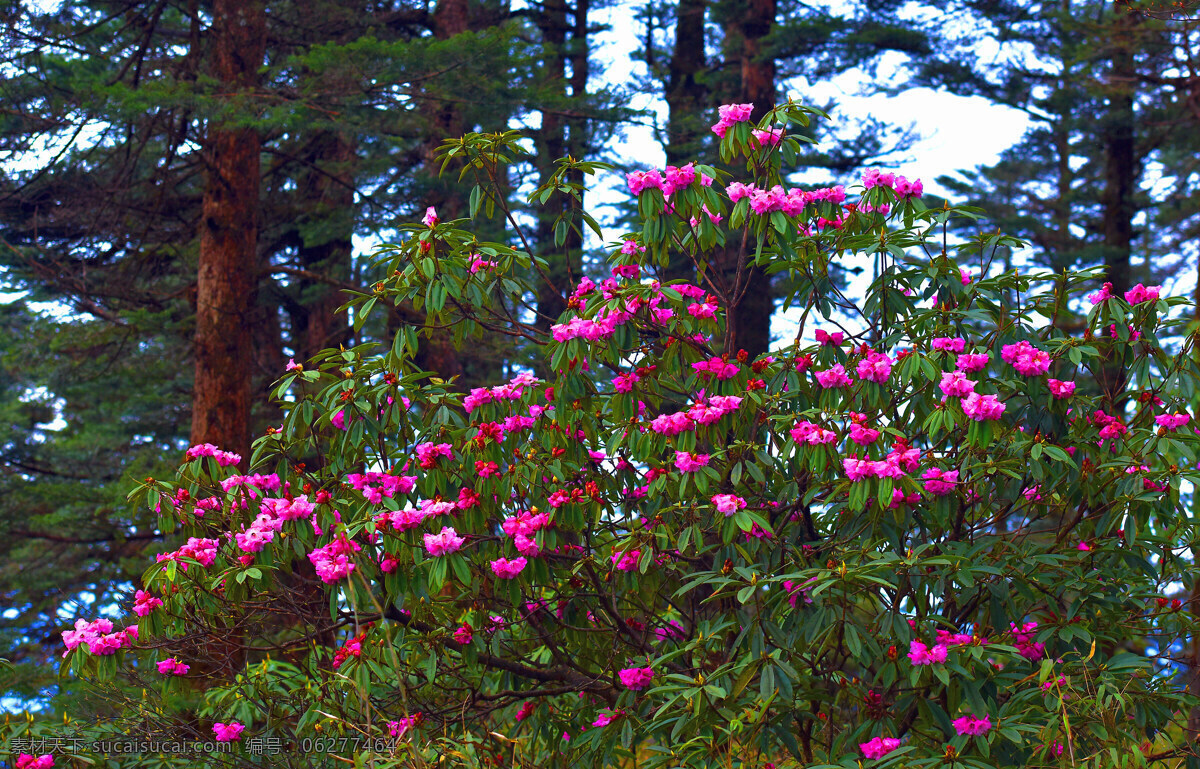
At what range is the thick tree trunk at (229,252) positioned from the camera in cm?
670

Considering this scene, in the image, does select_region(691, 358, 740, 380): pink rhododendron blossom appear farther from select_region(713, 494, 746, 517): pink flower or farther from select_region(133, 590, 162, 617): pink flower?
select_region(133, 590, 162, 617): pink flower

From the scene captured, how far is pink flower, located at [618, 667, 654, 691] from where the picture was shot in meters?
3.13

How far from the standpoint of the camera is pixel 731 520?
2.87 m

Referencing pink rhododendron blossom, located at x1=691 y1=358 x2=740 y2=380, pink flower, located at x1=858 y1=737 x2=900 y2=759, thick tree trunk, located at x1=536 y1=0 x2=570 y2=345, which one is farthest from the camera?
thick tree trunk, located at x1=536 y1=0 x2=570 y2=345

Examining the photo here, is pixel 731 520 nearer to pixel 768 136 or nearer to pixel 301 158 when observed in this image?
pixel 768 136

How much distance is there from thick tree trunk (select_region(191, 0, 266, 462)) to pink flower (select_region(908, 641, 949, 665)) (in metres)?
5.23

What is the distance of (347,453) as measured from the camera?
136 inches

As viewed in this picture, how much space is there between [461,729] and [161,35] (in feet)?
22.6

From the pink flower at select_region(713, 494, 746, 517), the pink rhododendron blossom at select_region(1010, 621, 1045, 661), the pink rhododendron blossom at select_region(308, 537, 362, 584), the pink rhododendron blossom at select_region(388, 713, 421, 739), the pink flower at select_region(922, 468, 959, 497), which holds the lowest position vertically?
the pink rhododendron blossom at select_region(388, 713, 421, 739)

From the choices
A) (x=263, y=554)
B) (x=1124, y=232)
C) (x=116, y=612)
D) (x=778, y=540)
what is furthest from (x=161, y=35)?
(x=1124, y=232)

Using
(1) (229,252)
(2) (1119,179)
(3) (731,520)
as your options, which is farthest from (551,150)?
(3) (731,520)

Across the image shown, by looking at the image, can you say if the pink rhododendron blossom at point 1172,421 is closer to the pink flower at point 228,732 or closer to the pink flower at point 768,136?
the pink flower at point 768,136

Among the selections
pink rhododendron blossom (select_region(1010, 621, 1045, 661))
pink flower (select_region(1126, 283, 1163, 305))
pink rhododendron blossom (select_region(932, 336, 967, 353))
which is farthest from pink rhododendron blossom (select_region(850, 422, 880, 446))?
pink flower (select_region(1126, 283, 1163, 305))

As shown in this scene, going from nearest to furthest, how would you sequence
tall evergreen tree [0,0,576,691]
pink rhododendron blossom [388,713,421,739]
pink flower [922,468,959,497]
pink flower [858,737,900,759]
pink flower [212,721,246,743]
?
pink flower [858,737,900,759], pink flower [922,468,959,497], pink rhododendron blossom [388,713,421,739], pink flower [212,721,246,743], tall evergreen tree [0,0,576,691]
